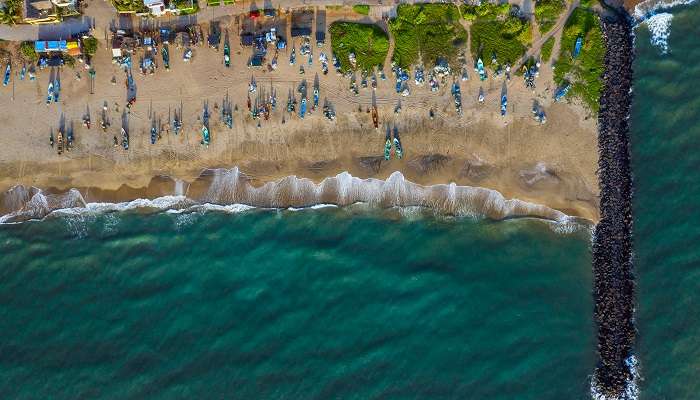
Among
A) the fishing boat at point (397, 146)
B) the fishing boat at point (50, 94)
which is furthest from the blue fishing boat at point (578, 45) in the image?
the fishing boat at point (50, 94)

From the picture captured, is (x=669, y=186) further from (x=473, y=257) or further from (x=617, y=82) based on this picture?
(x=473, y=257)

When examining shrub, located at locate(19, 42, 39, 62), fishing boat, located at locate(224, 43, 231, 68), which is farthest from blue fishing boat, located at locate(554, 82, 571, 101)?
shrub, located at locate(19, 42, 39, 62)

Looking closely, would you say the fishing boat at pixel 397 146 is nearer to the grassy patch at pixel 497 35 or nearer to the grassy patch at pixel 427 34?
the grassy patch at pixel 427 34

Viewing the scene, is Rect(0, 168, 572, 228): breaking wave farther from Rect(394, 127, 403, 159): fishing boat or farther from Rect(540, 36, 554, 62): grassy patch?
Rect(540, 36, 554, 62): grassy patch

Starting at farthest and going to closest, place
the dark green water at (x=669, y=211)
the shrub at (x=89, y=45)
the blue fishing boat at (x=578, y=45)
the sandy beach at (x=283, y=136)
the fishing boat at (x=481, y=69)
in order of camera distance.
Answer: the shrub at (x=89, y=45) → the sandy beach at (x=283, y=136) → the fishing boat at (x=481, y=69) → the blue fishing boat at (x=578, y=45) → the dark green water at (x=669, y=211)

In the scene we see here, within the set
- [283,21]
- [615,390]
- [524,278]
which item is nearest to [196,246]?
[283,21]

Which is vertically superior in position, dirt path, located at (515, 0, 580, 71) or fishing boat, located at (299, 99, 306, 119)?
dirt path, located at (515, 0, 580, 71)

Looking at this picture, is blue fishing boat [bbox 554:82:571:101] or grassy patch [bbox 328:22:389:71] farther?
grassy patch [bbox 328:22:389:71]
